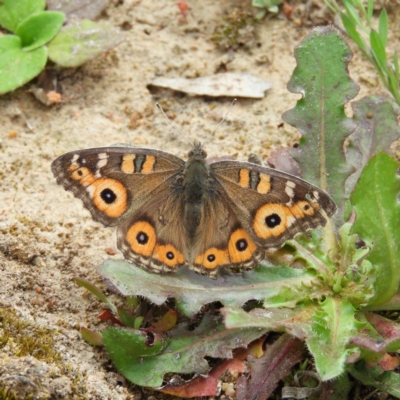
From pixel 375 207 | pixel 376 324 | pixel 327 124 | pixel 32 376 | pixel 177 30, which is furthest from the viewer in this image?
pixel 177 30

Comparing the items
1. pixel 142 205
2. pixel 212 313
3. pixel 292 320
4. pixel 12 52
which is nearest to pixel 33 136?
pixel 12 52

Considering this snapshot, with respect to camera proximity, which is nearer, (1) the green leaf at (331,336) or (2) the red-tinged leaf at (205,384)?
(1) the green leaf at (331,336)

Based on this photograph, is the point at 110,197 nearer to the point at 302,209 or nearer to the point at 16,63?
the point at 302,209

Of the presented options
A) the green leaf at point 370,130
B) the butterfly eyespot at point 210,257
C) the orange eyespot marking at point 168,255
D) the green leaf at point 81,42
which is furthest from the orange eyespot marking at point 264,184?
the green leaf at point 81,42

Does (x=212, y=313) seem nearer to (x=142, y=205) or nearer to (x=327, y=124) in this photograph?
(x=142, y=205)

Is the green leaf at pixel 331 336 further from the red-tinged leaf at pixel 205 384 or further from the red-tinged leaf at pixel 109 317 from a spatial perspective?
the red-tinged leaf at pixel 109 317

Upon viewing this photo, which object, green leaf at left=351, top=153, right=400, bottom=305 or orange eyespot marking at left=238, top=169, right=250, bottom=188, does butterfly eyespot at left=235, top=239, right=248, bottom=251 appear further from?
green leaf at left=351, top=153, right=400, bottom=305
